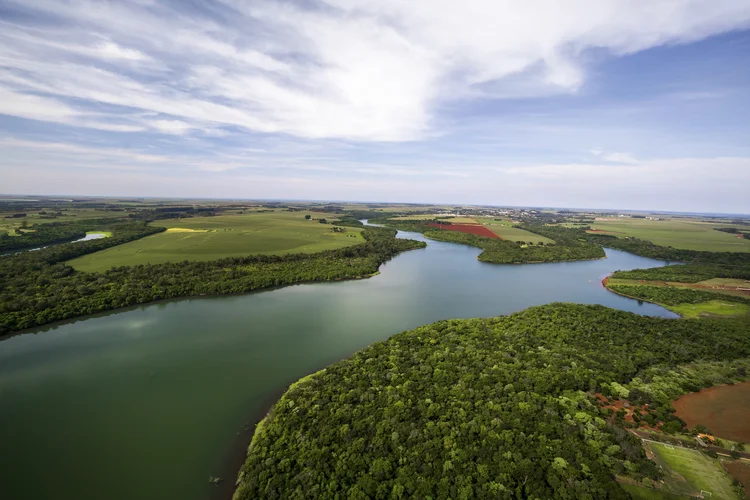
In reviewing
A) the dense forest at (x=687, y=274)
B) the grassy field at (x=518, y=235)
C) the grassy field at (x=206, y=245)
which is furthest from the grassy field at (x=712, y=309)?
the grassy field at (x=206, y=245)

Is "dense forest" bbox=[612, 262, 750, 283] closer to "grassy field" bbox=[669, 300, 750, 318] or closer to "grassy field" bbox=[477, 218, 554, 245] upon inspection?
"grassy field" bbox=[669, 300, 750, 318]

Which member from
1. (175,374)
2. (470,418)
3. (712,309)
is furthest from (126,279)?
(712,309)

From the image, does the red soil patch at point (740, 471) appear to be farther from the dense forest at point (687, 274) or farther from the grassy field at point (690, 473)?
the dense forest at point (687, 274)

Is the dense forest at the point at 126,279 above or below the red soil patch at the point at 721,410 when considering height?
above

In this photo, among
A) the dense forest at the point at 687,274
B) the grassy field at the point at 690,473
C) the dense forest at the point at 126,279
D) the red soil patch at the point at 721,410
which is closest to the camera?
the grassy field at the point at 690,473

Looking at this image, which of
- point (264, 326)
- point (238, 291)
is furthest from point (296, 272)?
point (264, 326)
